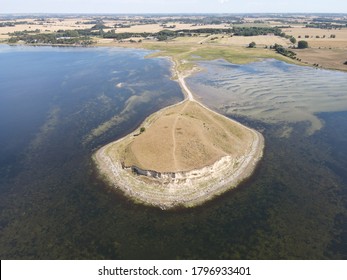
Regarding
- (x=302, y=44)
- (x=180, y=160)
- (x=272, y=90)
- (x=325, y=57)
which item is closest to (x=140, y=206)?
(x=180, y=160)

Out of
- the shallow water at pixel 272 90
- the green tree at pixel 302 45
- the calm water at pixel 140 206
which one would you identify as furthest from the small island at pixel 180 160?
the green tree at pixel 302 45

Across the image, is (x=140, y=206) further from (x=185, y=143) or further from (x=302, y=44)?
(x=302, y=44)

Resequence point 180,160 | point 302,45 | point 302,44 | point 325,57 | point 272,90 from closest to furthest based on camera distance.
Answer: point 180,160 → point 272,90 → point 325,57 → point 302,44 → point 302,45

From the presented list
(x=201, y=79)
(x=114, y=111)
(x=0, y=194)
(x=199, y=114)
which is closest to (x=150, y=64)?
(x=201, y=79)

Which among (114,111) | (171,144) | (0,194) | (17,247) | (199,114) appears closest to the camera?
(17,247)

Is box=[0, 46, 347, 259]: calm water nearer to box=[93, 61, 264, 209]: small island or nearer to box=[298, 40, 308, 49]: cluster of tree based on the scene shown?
box=[93, 61, 264, 209]: small island

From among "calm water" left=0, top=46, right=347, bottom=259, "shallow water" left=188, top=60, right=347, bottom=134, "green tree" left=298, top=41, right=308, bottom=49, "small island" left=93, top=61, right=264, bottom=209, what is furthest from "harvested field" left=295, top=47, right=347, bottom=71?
"small island" left=93, top=61, right=264, bottom=209

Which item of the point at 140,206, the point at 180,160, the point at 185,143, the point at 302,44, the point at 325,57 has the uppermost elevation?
the point at 185,143

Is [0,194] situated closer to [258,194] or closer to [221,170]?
[221,170]

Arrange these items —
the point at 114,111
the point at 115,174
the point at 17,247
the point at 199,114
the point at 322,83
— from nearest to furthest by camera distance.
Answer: the point at 17,247
the point at 115,174
the point at 199,114
the point at 114,111
the point at 322,83
